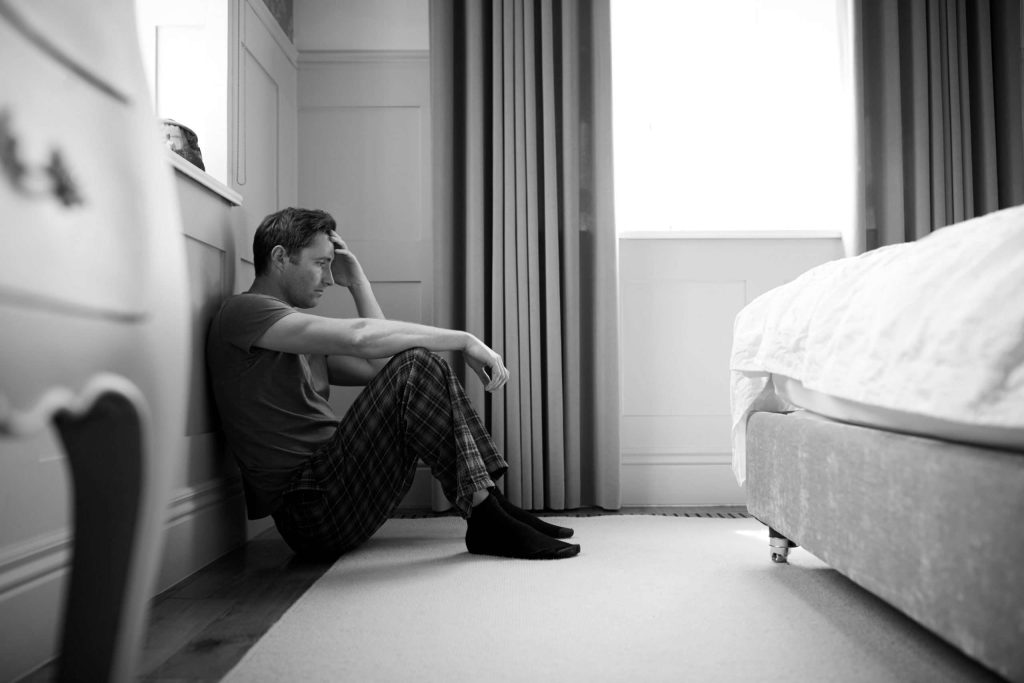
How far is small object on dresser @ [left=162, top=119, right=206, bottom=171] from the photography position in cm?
177

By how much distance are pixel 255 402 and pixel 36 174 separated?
152 centimetres

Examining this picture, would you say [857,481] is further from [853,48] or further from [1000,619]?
[853,48]

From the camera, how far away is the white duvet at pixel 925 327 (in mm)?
822

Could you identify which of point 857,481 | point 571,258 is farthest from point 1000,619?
point 571,258

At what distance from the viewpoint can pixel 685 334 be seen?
2773mm

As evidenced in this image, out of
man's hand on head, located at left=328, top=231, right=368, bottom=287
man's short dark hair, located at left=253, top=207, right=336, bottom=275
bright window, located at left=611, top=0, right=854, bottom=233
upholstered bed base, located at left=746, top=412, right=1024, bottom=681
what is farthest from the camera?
bright window, located at left=611, top=0, right=854, bottom=233

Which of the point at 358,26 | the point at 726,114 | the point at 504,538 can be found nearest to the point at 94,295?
the point at 504,538

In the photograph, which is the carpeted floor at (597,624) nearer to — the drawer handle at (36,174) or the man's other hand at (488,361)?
the man's other hand at (488,361)

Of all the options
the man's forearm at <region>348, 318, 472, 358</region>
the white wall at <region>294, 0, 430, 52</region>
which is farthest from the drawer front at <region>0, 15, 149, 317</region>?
the white wall at <region>294, 0, 430, 52</region>

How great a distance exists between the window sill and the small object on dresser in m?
0.04

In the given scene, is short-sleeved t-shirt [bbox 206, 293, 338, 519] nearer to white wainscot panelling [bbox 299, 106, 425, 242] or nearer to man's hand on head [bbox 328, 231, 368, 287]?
man's hand on head [bbox 328, 231, 368, 287]

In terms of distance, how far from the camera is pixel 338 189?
277cm

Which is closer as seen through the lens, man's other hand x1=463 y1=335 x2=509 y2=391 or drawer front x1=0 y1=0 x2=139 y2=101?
drawer front x1=0 y1=0 x2=139 y2=101

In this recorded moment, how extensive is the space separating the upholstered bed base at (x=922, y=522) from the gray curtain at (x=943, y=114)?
5.30 feet
